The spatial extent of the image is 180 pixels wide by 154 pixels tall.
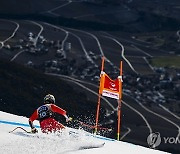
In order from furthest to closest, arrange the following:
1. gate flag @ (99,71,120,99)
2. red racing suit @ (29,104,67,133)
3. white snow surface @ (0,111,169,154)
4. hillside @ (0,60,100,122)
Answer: hillside @ (0,60,100,122), gate flag @ (99,71,120,99), red racing suit @ (29,104,67,133), white snow surface @ (0,111,169,154)

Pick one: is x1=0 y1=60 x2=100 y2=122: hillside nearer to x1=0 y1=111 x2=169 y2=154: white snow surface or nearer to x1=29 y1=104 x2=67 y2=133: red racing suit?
x1=0 y1=111 x2=169 y2=154: white snow surface

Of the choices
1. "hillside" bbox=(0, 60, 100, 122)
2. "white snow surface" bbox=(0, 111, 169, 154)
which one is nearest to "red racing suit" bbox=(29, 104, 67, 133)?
"white snow surface" bbox=(0, 111, 169, 154)

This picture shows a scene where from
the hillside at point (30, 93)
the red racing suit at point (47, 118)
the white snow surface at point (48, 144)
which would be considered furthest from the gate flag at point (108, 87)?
the hillside at point (30, 93)

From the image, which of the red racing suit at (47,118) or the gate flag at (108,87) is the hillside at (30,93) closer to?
the gate flag at (108,87)

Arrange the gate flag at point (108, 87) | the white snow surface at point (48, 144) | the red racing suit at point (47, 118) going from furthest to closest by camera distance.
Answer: the gate flag at point (108, 87)
the red racing suit at point (47, 118)
the white snow surface at point (48, 144)

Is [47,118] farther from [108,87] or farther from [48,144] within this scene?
[108,87]

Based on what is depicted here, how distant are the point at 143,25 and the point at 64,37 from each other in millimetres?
28921

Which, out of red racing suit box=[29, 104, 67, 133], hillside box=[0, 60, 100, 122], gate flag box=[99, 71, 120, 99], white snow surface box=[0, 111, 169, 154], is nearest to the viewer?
white snow surface box=[0, 111, 169, 154]

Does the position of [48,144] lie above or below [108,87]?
above

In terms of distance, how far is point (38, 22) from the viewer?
10831cm

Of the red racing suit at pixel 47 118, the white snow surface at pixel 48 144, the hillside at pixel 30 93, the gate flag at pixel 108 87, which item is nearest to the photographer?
the white snow surface at pixel 48 144

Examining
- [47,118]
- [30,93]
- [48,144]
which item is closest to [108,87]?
[47,118]

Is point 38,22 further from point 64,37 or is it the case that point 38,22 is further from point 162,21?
point 162,21

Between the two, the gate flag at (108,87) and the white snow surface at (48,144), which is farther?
the gate flag at (108,87)
